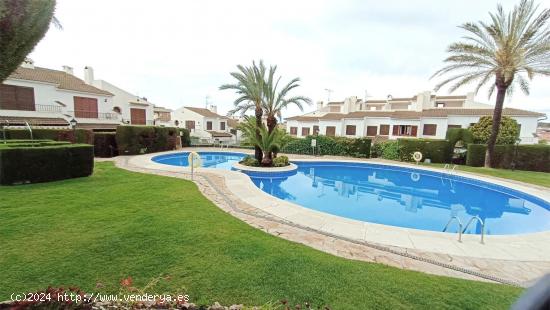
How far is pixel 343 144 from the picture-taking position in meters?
23.8

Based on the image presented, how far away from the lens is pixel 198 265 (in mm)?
4109

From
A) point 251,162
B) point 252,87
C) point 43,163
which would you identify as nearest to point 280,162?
point 251,162

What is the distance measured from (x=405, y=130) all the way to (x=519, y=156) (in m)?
15.8

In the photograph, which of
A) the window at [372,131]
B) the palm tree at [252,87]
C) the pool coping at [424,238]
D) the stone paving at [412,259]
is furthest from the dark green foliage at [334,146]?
the stone paving at [412,259]

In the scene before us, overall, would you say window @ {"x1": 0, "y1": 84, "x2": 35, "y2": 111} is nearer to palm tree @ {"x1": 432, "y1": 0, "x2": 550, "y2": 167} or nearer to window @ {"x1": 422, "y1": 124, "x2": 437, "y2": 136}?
palm tree @ {"x1": 432, "y1": 0, "x2": 550, "y2": 167}

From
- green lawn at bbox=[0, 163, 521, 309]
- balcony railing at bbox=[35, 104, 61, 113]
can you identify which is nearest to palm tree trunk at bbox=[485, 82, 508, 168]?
green lawn at bbox=[0, 163, 521, 309]

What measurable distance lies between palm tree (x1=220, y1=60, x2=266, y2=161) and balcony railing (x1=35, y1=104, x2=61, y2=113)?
19036mm

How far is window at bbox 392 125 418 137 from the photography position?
33.0m

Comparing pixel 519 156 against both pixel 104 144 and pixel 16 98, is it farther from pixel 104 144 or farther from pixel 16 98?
pixel 16 98

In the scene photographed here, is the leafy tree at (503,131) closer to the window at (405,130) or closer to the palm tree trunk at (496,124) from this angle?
the palm tree trunk at (496,124)

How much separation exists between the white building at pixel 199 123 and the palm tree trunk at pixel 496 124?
124ft

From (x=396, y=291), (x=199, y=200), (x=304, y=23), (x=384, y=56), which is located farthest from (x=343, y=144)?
(x=396, y=291)

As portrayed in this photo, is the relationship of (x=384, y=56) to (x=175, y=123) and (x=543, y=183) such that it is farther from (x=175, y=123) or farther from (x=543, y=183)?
(x=175, y=123)

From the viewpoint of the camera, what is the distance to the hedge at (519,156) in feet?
58.4
